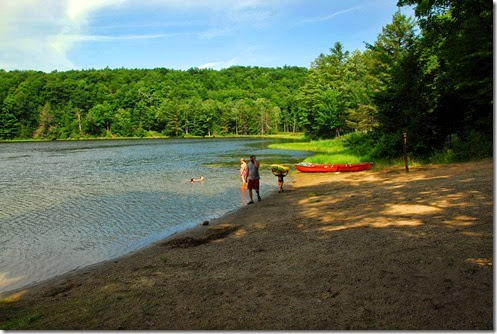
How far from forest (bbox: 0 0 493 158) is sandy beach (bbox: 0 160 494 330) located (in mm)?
12546

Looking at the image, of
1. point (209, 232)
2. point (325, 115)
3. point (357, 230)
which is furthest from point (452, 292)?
point (325, 115)

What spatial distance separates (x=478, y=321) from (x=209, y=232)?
930 centimetres

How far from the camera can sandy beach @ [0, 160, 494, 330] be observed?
5.38 meters

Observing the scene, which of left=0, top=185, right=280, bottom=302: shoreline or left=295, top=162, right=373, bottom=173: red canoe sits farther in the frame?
left=295, top=162, right=373, bottom=173: red canoe

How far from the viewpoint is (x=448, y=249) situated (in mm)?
7375

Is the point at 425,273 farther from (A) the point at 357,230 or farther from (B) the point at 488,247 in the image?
(A) the point at 357,230

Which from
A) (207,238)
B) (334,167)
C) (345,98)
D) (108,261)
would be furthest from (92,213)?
(345,98)

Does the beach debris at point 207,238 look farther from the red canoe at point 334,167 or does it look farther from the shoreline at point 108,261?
the red canoe at point 334,167

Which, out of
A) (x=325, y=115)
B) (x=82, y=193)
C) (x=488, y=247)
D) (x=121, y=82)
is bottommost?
(x=82, y=193)

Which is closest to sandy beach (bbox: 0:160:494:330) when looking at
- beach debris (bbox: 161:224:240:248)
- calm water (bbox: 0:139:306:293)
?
beach debris (bbox: 161:224:240:248)

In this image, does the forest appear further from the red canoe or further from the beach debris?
the beach debris

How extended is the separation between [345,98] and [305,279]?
214 ft

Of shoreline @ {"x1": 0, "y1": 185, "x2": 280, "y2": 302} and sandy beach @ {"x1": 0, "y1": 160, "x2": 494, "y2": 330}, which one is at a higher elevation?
sandy beach @ {"x1": 0, "y1": 160, "x2": 494, "y2": 330}

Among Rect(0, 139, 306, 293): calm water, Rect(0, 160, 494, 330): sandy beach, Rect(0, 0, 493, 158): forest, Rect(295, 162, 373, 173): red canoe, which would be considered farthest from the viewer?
Rect(295, 162, 373, 173): red canoe
